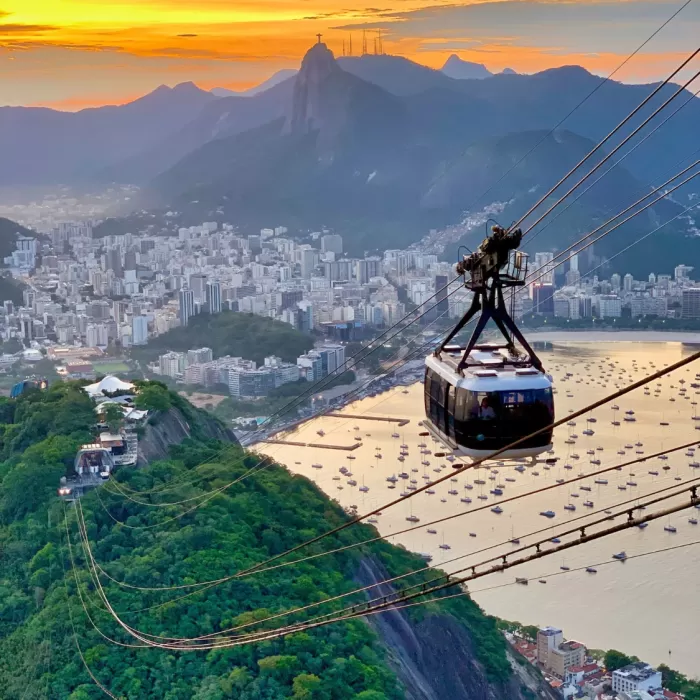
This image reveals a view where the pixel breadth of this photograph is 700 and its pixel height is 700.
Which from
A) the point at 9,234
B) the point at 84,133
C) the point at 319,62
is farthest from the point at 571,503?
the point at 84,133

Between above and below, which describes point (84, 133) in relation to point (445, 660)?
above

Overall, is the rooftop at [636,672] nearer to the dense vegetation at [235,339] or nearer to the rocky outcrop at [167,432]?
the rocky outcrop at [167,432]

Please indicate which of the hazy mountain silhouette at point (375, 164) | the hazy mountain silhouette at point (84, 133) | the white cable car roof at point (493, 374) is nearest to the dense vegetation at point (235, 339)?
the hazy mountain silhouette at point (375, 164)

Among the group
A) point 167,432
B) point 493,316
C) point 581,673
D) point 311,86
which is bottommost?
point 581,673

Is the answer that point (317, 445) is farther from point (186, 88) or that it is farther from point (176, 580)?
point (186, 88)

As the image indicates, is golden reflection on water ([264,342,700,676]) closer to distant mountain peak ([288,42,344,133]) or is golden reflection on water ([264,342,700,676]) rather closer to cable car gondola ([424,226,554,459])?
cable car gondola ([424,226,554,459])

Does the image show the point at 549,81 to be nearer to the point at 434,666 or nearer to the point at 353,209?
the point at 353,209
